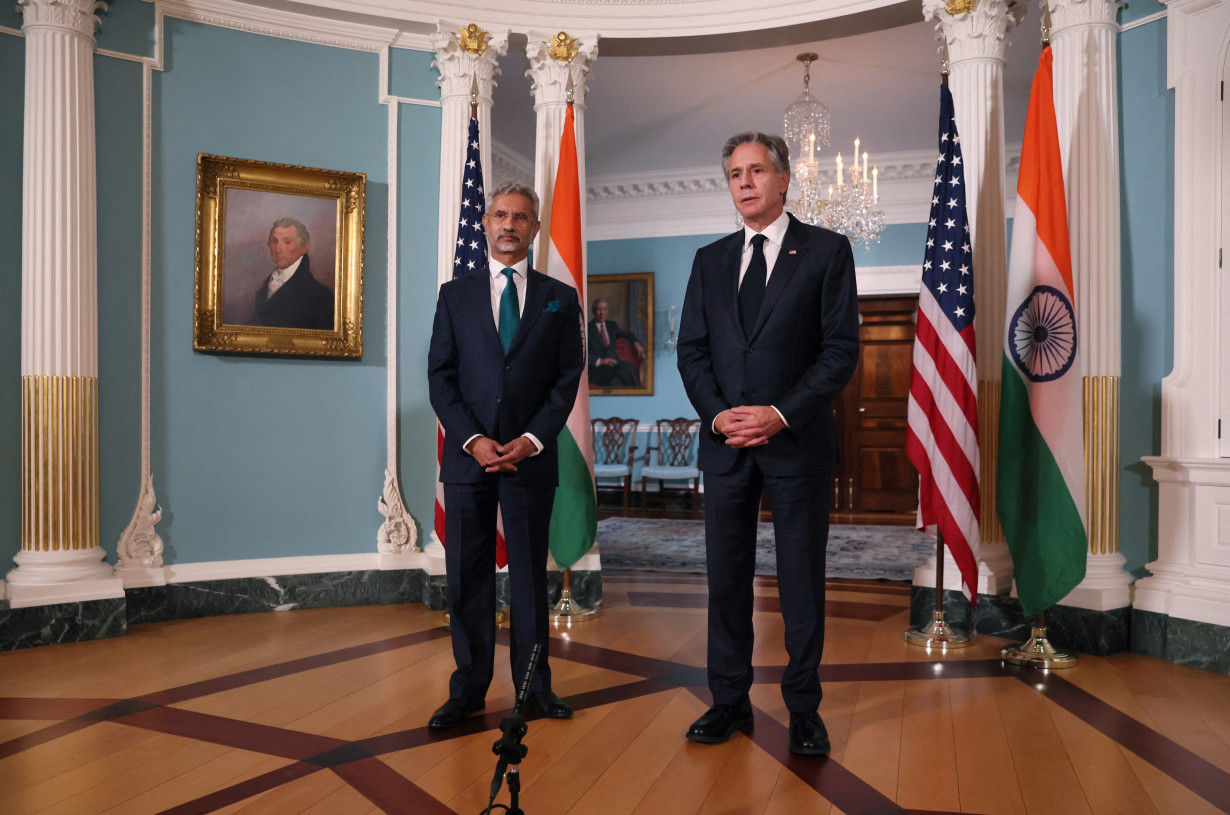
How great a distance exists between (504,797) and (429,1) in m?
4.14

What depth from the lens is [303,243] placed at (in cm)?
474

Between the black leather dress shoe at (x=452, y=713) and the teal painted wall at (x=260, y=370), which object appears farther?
the teal painted wall at (x=260, y=370)

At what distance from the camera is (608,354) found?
32.0 feet

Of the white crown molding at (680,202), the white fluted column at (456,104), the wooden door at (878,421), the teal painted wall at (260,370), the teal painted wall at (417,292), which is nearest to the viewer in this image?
the teal painted wall at (260,370)

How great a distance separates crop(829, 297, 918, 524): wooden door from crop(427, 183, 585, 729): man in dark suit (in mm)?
7031

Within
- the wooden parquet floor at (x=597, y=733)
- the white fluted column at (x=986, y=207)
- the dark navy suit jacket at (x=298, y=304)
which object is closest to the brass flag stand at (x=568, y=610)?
the wooden parquet floor at (x=597, y=733)

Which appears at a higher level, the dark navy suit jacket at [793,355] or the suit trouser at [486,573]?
the dark navy suit jacket at [793,355]

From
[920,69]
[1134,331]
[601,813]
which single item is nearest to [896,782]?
[601,813]

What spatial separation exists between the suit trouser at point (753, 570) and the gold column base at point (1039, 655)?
1483 millimetres

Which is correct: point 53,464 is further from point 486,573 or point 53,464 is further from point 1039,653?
point 1039,653

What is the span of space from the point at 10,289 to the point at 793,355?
367 cm

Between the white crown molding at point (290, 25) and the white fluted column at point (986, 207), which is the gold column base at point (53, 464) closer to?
the white crown molding at point (290, 25)

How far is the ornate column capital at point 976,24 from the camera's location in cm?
415

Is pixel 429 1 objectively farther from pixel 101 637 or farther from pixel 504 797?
pixel 504 797
